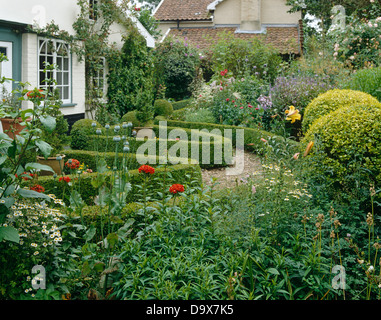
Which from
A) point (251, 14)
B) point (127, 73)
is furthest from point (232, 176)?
point (251, 14)

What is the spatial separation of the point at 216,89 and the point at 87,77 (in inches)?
159

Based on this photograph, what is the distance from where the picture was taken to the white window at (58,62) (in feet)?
34.2

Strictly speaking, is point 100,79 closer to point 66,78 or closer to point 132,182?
point 66,78

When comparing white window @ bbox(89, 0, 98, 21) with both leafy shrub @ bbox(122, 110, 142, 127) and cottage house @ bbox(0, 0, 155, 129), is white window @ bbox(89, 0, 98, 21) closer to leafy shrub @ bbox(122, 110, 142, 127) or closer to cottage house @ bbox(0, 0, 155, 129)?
cottage house @ bbox(0, 0, 155, 129)

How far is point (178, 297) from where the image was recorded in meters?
2.92

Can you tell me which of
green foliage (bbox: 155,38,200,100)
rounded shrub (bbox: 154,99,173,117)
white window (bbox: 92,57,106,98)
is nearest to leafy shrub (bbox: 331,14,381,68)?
rounded shrub (bbox: 154,99,173,117)

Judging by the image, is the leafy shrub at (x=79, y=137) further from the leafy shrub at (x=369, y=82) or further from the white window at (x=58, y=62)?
the leafy shrub at (x=369, y=82)

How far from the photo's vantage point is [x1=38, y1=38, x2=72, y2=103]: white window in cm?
1041

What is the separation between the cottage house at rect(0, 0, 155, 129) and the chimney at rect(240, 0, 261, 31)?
1233 cm

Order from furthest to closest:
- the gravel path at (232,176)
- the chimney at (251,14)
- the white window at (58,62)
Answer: the chimney at (251,14), the white window at (58,62), the gravel path at (232,176)

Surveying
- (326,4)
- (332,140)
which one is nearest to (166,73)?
(326,4)

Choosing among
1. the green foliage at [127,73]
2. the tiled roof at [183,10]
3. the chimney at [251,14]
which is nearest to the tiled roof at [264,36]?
the chimney at [251,14]

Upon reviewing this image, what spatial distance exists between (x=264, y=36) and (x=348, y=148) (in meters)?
17.3
